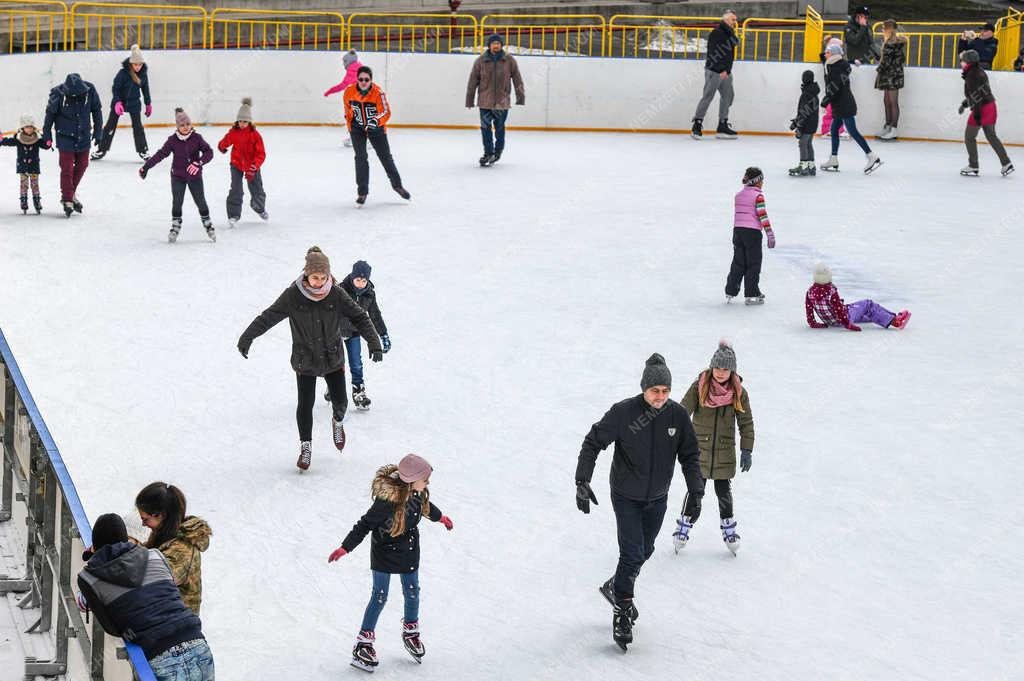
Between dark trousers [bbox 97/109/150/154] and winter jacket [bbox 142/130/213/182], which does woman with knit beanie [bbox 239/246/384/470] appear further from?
dark trousers [bbox 97/109/150/154]

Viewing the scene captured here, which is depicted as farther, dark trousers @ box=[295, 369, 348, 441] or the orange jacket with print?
the orange jacket with print

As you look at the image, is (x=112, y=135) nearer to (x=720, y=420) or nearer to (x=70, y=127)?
(x=70, y=127)

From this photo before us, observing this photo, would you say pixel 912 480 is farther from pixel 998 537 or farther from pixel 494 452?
pixel 494 452

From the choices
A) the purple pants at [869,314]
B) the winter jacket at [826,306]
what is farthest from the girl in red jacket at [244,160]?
the purple pants at [869,314]

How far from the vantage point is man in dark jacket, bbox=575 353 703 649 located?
707cm

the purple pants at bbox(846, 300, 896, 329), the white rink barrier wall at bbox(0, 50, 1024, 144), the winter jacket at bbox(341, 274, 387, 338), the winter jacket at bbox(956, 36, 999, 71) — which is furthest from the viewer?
the white rink barrier wall at bbox(0, 50, 1024, 144)

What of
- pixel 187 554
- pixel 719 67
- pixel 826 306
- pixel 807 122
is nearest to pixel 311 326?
pixel 187 554

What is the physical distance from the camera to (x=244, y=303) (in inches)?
520

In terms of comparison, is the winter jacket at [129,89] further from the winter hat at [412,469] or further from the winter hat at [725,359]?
the winter hat at [412,469]

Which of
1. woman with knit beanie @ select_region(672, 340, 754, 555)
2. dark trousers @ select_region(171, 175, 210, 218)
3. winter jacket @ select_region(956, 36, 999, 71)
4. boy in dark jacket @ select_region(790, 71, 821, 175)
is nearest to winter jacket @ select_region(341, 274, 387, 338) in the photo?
woman with knit beanie @ select_region(672, 340, 754, 555)

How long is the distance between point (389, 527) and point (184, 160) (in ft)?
29.9

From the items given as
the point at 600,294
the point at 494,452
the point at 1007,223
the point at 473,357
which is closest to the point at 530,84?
the point at 1007,223

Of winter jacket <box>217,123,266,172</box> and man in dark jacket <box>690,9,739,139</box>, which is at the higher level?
man in dark jacket <box>690,9,739,139</box>

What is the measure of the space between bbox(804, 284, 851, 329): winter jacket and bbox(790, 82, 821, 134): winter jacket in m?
6.62
